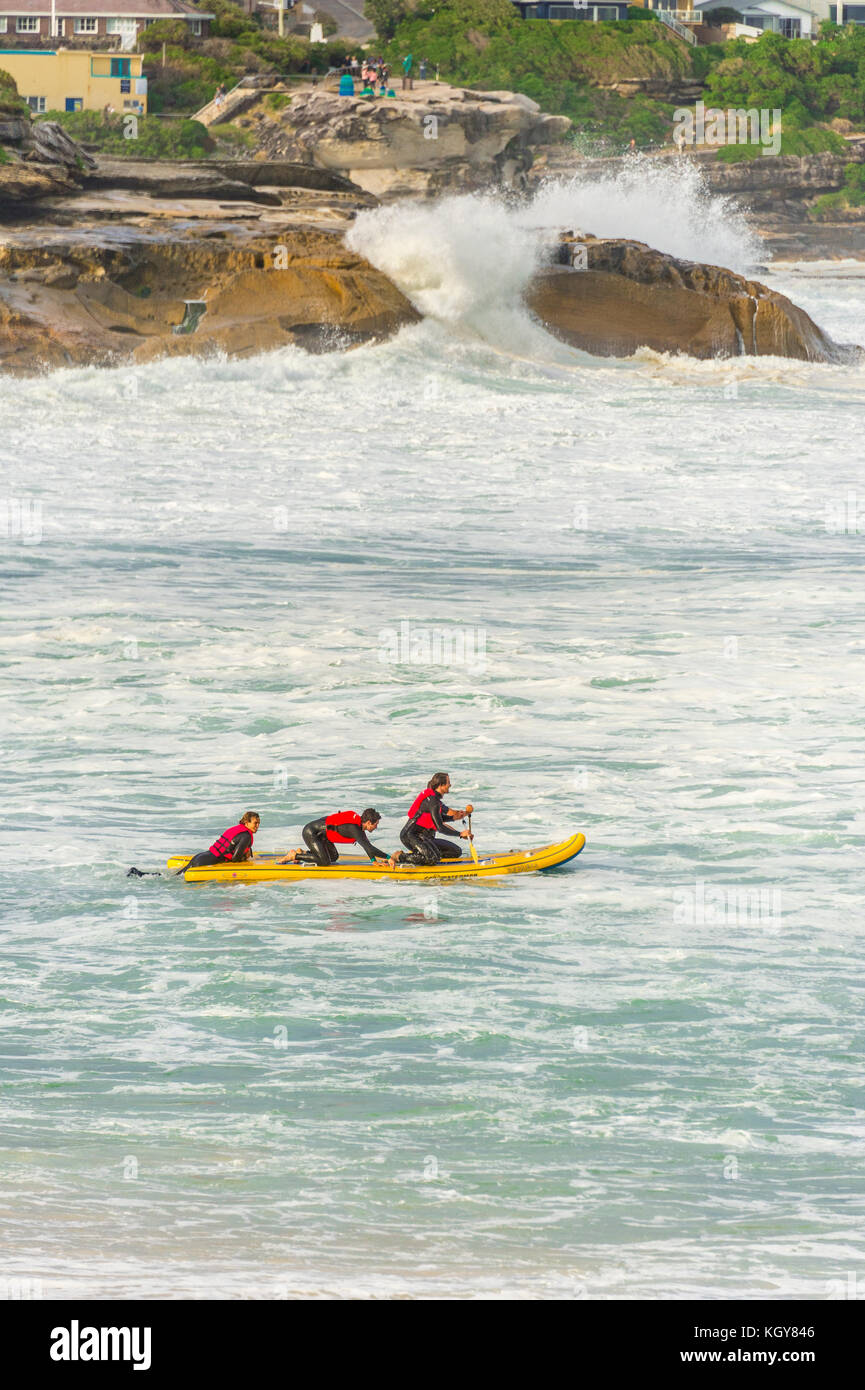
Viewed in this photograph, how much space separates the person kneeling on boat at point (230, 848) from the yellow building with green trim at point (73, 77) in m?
72.3

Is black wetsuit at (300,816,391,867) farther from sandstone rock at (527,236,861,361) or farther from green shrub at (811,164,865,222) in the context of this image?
green shrub at (811,164,865,222)

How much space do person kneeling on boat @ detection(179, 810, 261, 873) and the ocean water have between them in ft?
0.79

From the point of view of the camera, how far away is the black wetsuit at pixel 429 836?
12008 millimetres

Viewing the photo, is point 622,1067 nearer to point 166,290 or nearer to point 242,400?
point 242,400

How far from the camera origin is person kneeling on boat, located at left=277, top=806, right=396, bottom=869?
466 inches

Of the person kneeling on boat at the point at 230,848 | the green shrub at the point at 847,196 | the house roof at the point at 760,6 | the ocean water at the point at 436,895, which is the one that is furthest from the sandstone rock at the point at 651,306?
the house roof at the point at 760,6

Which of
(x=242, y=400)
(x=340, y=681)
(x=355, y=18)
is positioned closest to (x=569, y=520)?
(x=340, y=681)

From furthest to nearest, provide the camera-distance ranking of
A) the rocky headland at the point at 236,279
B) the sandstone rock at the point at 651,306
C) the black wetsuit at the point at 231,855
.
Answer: the sandstone rock at the point at 651,306 < the rocky headland at the point at 236,279 < the black wetsuit at the point at 231,855

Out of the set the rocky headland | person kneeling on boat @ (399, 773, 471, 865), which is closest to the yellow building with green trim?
the rocky headland

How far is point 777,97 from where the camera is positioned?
119 meters

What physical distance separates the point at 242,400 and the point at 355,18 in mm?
86303

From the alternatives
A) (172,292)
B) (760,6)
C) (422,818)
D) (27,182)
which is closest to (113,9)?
(27,182)

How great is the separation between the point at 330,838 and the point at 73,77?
7604 centimetres

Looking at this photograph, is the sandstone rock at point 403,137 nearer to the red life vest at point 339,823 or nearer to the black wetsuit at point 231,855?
the red life vest at point 339,823
